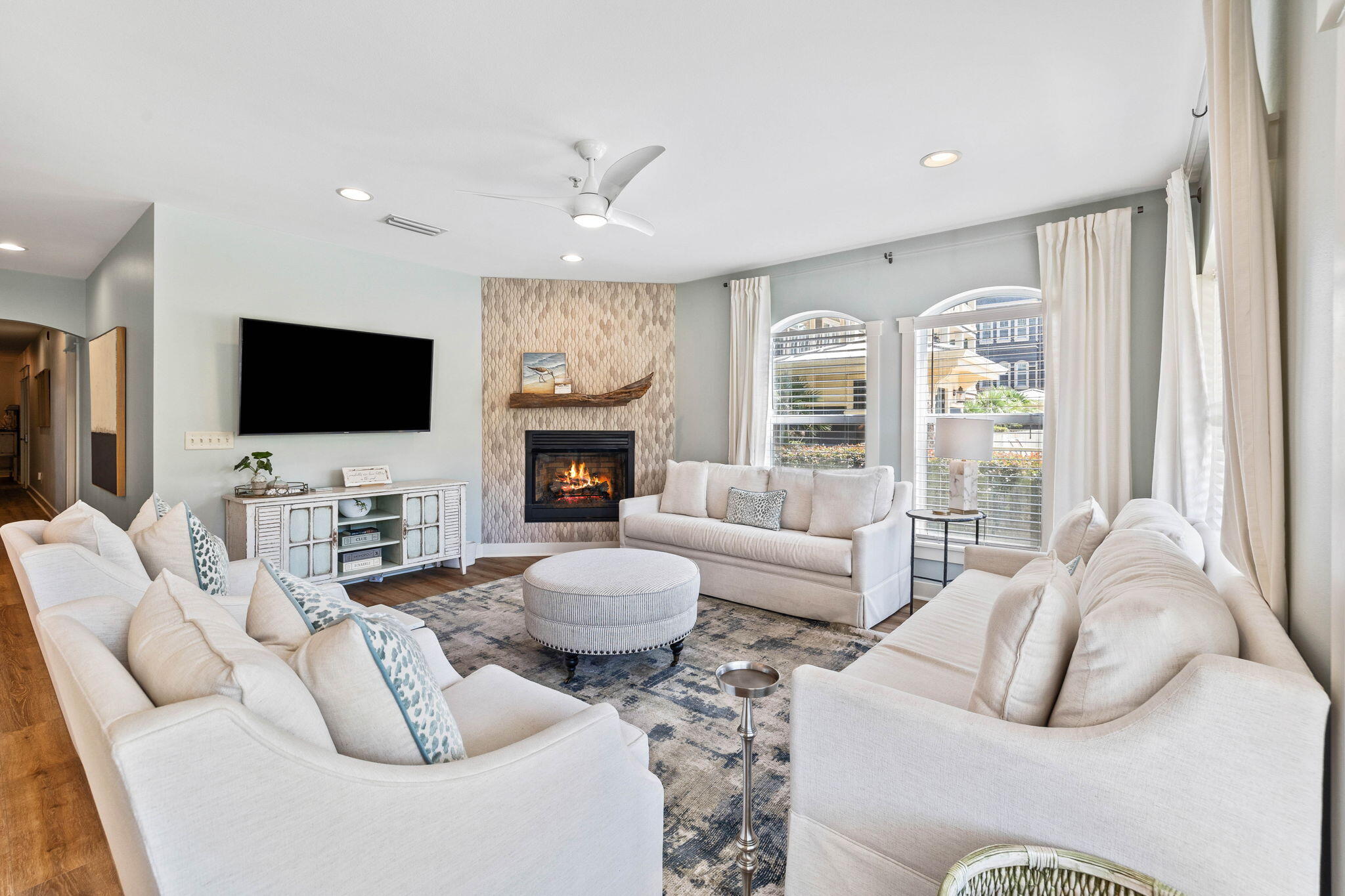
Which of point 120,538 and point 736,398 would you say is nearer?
point 120,538

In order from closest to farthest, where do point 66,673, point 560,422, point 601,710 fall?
point 66,673 → point 601,710 → point 560,422

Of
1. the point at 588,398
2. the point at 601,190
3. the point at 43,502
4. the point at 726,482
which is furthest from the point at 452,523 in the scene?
the point at 43,502

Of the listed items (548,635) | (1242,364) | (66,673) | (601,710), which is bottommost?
(548,635)

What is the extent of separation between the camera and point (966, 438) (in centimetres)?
344

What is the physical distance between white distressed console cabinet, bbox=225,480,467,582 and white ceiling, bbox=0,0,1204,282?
73.2 inches

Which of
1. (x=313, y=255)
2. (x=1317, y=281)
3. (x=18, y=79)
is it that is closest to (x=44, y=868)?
(x=18, y=79)

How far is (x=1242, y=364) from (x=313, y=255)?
502cm

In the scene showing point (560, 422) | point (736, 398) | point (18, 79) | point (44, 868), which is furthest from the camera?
point (560, 422)

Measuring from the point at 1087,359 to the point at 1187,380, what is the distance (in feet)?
2.28

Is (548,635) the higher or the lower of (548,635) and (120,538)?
the lower

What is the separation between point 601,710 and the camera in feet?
4.17

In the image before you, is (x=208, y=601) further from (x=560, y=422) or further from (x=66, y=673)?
(x=560, y=422)

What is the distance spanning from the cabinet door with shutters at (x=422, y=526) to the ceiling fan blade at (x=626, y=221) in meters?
2.74

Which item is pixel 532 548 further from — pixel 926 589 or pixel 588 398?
pixel 926 589
